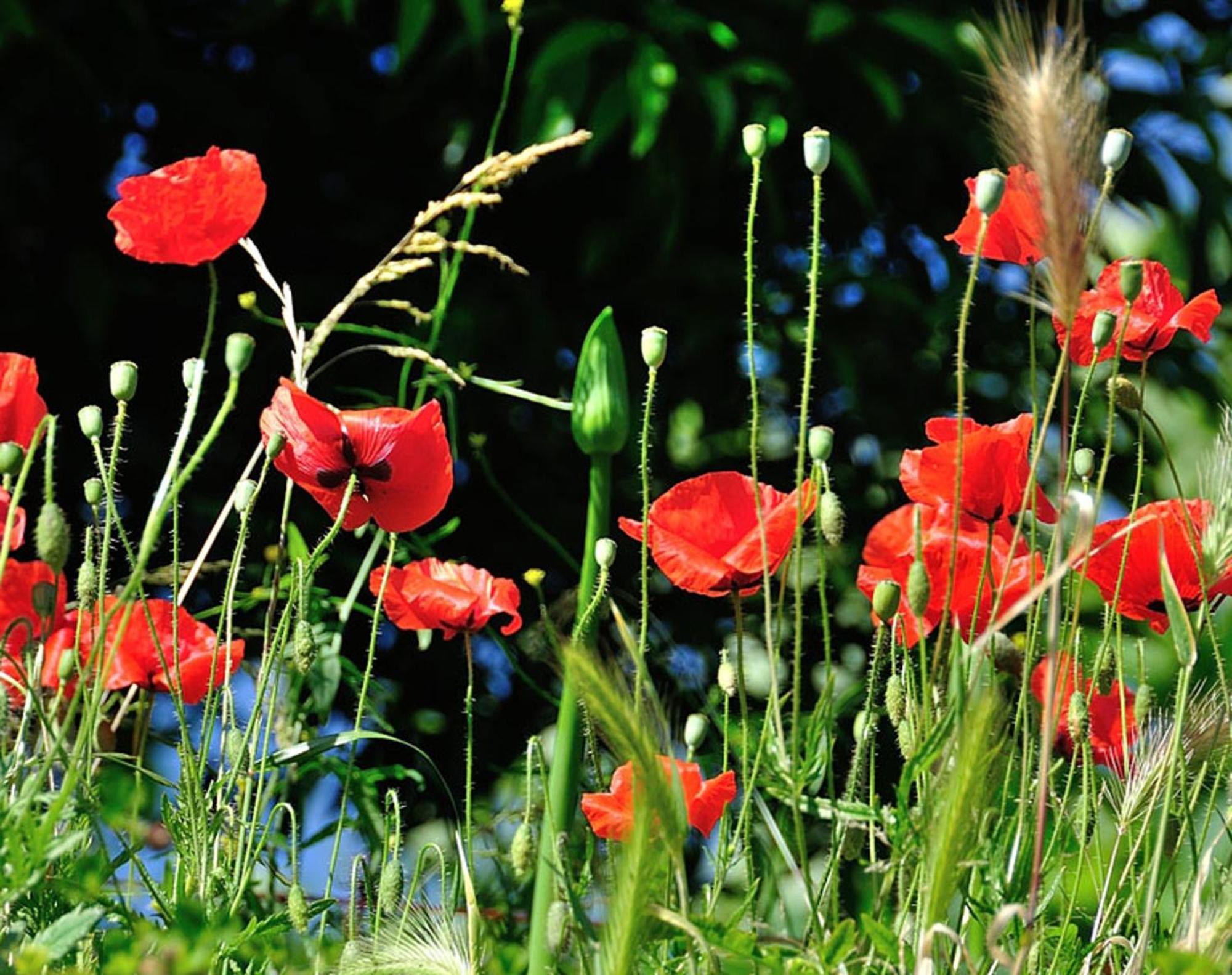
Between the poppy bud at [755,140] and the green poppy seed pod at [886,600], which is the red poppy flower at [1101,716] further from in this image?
the poppy bud at [755,140]

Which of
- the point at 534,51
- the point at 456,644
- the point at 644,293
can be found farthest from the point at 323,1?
the point at 456,644

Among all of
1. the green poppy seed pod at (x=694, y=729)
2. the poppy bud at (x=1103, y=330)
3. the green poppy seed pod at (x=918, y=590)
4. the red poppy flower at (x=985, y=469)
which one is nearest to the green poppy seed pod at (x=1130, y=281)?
the poppy bud at (x=1103, y=330)

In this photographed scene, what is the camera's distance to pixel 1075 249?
29.8 inches

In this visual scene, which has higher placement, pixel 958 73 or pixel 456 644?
pixel 958 73

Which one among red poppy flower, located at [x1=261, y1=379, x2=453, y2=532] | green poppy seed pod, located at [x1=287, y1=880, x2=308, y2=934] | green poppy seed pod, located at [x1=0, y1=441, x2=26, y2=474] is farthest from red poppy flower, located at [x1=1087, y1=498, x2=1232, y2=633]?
green poppy seed pod, located at [x1=0, y1=441, x2=26, y2=474]

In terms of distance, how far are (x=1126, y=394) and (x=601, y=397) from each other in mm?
335

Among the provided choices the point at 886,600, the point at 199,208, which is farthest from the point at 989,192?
the point at 199,208

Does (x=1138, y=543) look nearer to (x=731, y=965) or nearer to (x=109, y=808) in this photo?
(x=731, y=965)

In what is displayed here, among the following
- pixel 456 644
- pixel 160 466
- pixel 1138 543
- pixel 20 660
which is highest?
pixel 1138 543

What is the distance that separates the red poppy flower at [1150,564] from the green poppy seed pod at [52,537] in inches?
24.0

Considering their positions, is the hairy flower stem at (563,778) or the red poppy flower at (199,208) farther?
the red poppy flower at (199,208)

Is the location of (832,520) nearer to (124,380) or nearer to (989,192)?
(989,192)

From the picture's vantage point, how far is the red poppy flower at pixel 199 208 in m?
1.22

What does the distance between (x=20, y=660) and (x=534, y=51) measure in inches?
61.4
